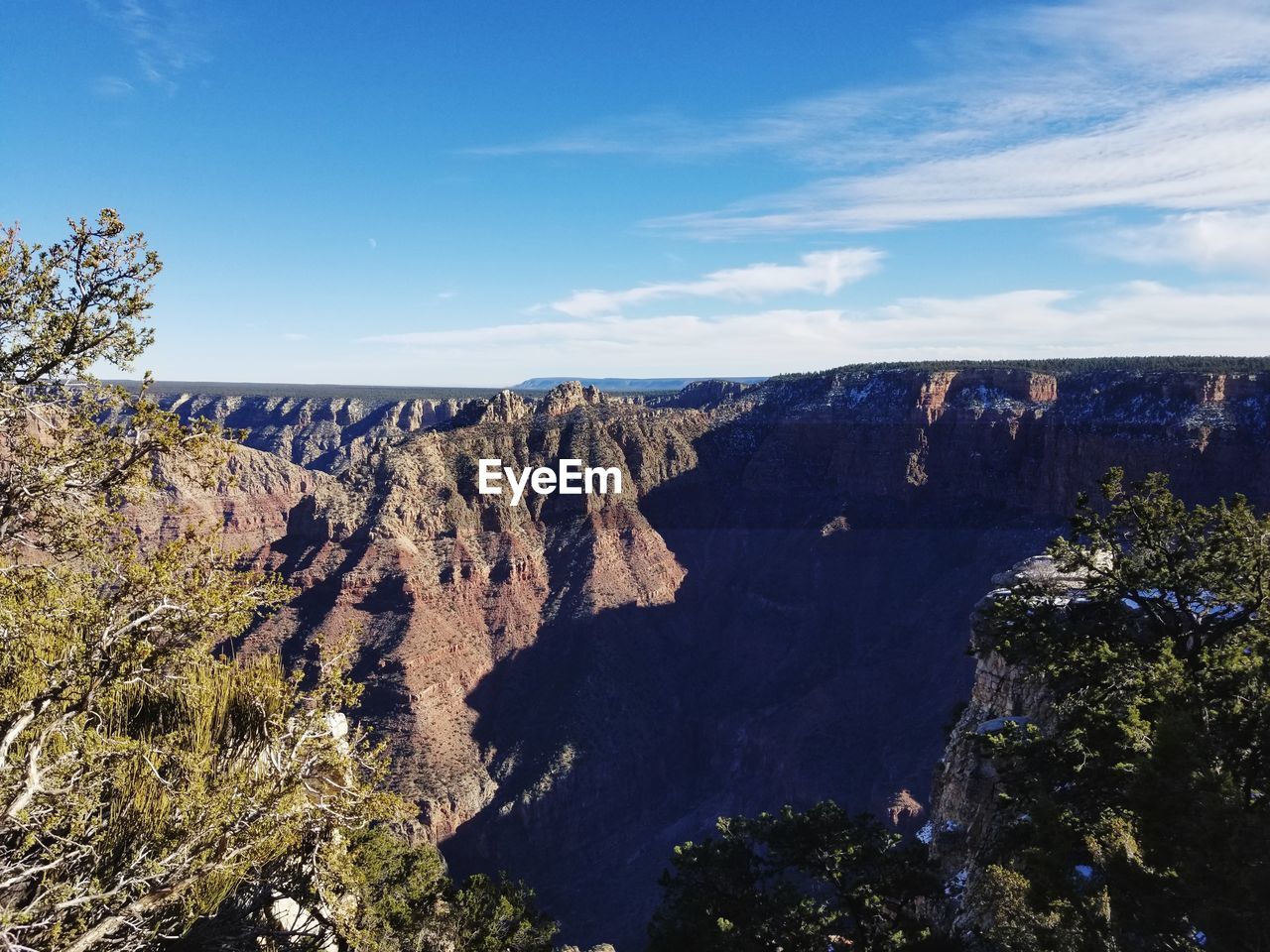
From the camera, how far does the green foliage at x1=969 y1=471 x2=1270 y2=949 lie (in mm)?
9117

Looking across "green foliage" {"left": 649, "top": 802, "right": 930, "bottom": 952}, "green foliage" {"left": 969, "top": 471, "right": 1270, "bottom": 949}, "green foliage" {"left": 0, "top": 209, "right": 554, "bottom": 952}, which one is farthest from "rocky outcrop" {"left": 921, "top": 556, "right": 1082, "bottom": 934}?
"green foliage" {"left": 0, "top": 209, "right": 554, "bottom": 952}

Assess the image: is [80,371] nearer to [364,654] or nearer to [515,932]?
[515,932]

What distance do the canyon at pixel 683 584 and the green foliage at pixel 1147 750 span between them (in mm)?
27636

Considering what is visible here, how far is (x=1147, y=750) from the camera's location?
42.7 feet

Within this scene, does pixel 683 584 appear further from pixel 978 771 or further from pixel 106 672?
pixel 106 672

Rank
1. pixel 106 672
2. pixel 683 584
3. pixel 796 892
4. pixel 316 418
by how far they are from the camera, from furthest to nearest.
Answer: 1. pixel 316 418
2. pixel 683 584
3. pixel 796 892
4. pixel 106 672

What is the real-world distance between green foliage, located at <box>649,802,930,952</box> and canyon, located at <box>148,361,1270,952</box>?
20.9 metres

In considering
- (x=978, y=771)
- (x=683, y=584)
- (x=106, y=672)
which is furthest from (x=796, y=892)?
(x=683, y=584)

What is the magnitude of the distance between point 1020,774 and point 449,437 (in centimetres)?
7326

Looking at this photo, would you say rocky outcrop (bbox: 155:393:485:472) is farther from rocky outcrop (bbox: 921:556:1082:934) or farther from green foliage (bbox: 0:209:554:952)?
green foliage (bbox: 0:209:554:952)

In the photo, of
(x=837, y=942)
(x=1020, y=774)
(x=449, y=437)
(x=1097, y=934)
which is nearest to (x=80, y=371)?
(x=1097, y=934)

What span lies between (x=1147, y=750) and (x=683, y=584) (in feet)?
250

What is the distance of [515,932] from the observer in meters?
22.8

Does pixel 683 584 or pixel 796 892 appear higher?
pixel 796 892
